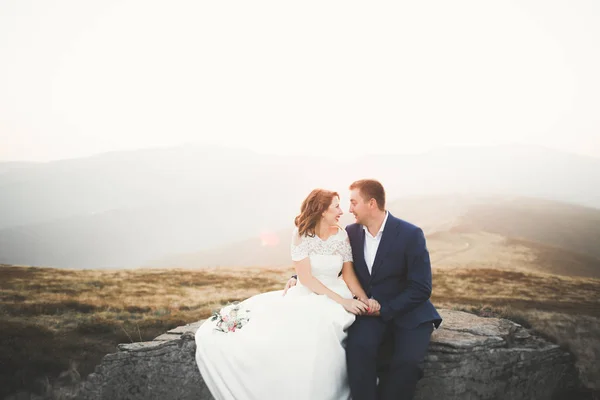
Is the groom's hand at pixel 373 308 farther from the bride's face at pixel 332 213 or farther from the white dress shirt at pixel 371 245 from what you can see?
the bride's face at pixel 332 213

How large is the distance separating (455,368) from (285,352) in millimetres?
2647

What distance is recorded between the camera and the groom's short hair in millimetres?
5422

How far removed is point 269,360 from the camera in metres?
4.64

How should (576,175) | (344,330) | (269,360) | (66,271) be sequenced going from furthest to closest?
(576,175), (66,271), (344,330), (269,360)

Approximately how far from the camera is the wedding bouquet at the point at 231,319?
5.32 meters

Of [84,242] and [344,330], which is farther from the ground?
A: [344,330]

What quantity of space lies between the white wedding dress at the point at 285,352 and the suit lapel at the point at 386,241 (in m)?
0.64

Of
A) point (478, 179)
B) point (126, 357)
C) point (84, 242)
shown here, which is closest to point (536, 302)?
point (126, 357)

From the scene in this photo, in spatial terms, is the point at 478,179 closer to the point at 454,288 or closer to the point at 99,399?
the point at 454,288

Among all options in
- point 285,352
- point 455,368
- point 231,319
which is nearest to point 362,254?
point 285,352

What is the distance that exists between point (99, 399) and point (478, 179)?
475 ft

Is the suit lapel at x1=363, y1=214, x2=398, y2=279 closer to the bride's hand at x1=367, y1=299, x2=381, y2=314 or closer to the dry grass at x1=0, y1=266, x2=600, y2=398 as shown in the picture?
the bride's hand at x1=367, y1=299, x2=381, y2=314

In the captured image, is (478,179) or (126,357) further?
(478,179)

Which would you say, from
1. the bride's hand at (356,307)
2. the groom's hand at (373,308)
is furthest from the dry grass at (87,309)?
the groom's hand at (373,308)
